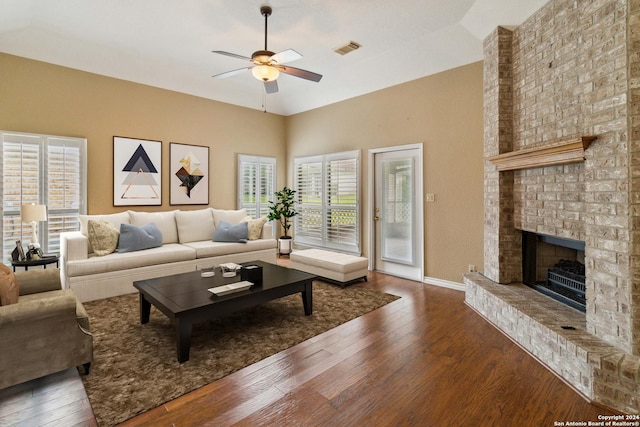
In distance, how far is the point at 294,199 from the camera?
23.0ft

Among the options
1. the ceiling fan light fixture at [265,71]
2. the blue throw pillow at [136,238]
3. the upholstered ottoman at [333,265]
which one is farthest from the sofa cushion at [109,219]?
the ceiling fan light fixture at [265,71]

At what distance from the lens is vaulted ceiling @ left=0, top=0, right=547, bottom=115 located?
347cm

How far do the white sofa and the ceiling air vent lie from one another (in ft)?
10.3

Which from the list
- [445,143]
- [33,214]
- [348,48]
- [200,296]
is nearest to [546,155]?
[445,143]

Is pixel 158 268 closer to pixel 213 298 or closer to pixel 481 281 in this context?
pixel 213 298

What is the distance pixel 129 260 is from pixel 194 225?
1.37 metres

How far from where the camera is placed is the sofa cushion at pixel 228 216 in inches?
228

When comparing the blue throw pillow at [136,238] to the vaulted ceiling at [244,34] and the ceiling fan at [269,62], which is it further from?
the ceiling fan at [269,62]

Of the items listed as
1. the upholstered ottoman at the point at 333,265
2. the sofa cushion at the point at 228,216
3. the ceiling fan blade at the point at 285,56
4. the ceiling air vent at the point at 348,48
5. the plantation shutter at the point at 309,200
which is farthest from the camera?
the plantation shutter at the point at 309,200

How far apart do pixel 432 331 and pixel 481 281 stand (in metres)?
1.02

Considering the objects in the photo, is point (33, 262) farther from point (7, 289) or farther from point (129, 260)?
point (7, 289)

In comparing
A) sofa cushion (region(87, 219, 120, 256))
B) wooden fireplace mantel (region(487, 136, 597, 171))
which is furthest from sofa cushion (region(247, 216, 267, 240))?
wooden fireplace mantel (region(487, 136, 597, 171))

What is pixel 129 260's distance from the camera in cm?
415

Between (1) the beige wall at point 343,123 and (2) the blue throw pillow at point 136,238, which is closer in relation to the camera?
(1) the beige wall at point 343,123
